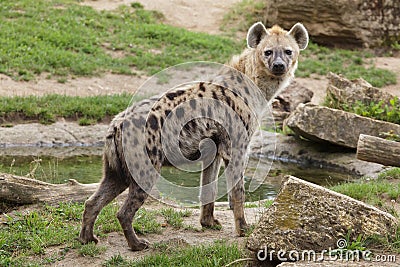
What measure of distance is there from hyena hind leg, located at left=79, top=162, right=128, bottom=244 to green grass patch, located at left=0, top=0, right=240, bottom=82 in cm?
672

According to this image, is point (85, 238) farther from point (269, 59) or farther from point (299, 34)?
point (299, 34)

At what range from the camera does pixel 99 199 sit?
4559 mm

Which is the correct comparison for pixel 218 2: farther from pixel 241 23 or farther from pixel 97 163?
pixel 97 163

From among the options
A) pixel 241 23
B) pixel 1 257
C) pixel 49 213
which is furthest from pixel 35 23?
pixel 1 257

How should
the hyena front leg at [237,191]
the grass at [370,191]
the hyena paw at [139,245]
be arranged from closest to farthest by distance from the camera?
the hyena paw at [139,245]
the hyena front leg at [237,191]
the grass at [370,191]

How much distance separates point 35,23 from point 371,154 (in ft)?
29.1

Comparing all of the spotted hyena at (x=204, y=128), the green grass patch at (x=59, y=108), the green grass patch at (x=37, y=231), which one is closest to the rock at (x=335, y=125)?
the spotted hyena at (x=204, y=128)

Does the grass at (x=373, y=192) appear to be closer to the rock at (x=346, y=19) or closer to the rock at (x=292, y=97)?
the rock at (x=292, y=97)

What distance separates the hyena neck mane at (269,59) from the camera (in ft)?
17.0

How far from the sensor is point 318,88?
41.1 feet

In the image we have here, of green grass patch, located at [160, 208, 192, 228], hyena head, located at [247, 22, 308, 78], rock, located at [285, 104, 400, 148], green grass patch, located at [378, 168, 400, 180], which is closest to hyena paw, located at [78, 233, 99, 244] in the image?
Answer: green grass patch, located at [160, 208, 192, 228]

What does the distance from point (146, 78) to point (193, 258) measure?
8.14m

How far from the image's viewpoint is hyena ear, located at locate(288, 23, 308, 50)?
5.44 meters

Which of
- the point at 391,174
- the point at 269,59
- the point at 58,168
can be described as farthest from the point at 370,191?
the point at 58,168
